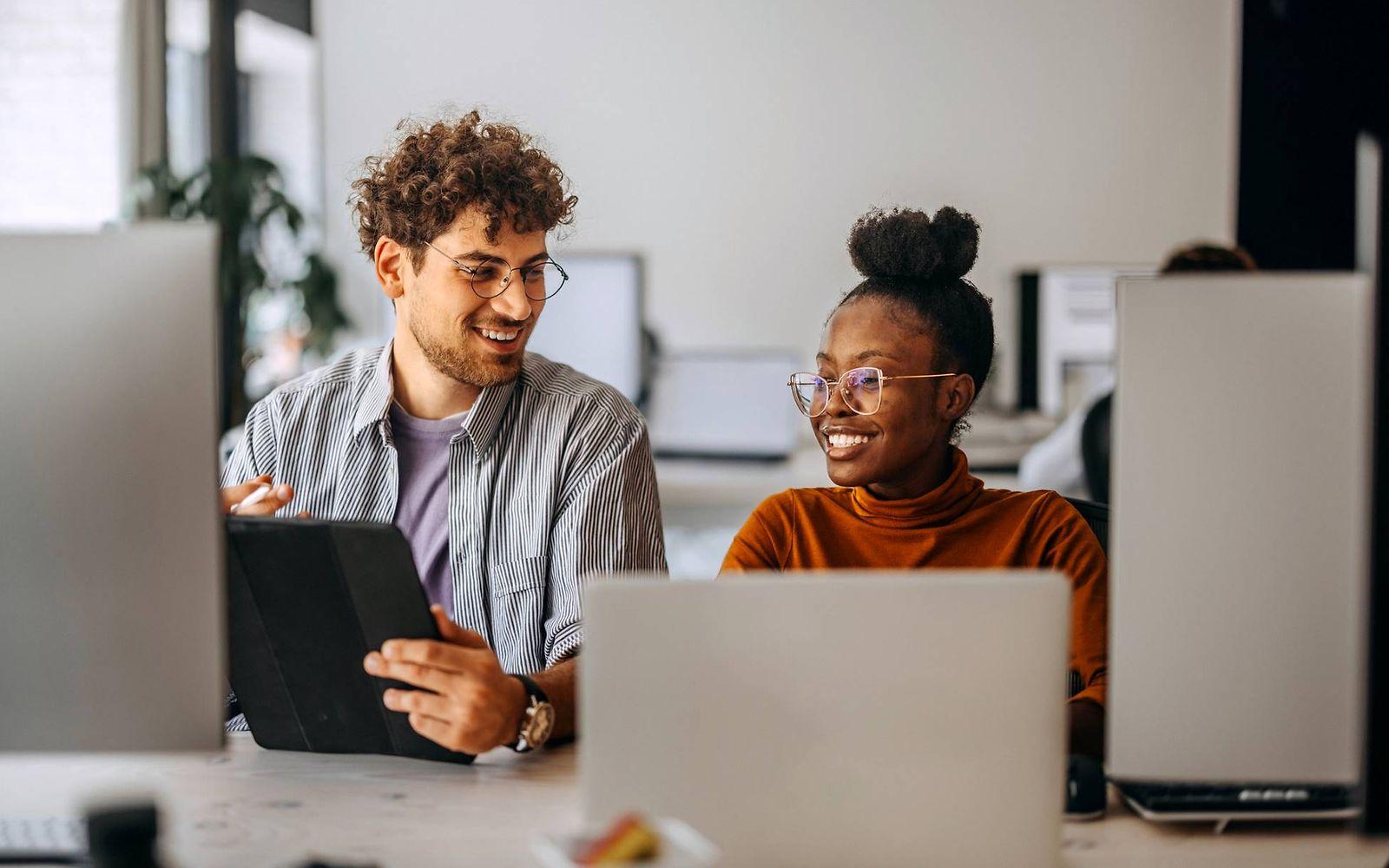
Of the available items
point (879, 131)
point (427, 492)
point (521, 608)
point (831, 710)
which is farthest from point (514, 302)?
point (879, 131)

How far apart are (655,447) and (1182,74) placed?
7.84 feet

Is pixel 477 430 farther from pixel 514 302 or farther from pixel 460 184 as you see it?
pixel 460 184

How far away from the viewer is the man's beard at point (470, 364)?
5.21ft

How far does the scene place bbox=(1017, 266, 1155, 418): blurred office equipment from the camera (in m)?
3.88

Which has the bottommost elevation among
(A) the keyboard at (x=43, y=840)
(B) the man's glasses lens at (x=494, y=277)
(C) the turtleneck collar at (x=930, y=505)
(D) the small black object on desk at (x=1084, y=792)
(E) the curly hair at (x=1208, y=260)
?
(A) the keyboard at (x=43, y=840)

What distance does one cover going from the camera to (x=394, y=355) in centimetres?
170

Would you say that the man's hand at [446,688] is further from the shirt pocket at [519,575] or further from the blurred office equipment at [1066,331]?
the blurred office equipment at [1066,331]

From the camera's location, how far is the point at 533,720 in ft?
3.73

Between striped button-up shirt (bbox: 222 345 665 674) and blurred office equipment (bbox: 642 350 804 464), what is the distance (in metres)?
1.64

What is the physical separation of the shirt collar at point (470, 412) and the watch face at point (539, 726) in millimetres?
516

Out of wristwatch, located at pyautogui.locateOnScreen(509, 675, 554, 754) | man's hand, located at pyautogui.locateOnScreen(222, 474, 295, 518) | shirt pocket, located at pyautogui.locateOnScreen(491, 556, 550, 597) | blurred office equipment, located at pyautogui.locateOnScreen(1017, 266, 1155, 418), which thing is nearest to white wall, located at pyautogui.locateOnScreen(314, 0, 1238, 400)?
blurred office equipment, located at pyautogui.locateOnScreen(1017, 266, 1155, 418)

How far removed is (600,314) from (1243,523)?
8.07 ft

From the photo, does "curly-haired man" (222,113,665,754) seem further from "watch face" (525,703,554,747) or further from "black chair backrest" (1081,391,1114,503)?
"black chair backrest" (1081,391,1114,503)

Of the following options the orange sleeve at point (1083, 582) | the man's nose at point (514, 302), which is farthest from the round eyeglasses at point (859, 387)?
the man's nose at point (514, 302)
